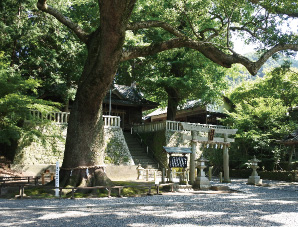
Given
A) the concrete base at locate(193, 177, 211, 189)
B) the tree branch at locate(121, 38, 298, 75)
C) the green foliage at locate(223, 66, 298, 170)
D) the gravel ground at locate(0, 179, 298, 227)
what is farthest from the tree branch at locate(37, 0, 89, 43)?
the green foliage at locate(223, 66, 298, 170)

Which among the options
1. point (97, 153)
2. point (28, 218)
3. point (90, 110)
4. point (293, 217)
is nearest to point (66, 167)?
point (97, 153)

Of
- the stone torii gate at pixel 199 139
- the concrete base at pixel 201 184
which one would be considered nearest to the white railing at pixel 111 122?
the stone torii gate at pixel 199 139

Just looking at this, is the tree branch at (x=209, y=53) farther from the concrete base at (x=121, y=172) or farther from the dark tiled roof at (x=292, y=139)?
the concrete base at (x=121, y=172)

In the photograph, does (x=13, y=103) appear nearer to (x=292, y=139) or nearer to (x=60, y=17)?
(x=60, y=17)

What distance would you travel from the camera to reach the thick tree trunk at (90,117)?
404 inches

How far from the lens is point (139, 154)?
2359cm

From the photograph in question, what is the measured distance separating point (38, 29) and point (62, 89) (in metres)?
3.96

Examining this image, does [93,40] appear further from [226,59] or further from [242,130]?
[242,130]

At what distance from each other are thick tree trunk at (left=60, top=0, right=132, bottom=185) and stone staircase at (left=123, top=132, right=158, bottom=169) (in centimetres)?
1042

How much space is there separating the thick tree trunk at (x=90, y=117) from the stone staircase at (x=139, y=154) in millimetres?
10425

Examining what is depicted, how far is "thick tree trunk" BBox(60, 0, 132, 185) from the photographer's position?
404 inches

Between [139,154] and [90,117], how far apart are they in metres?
12.7

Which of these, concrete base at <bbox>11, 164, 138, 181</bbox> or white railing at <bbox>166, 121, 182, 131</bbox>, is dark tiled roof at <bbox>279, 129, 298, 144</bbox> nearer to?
white railing at <bbox>166, 121, 182, 131</bbox>

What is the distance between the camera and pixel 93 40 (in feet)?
36.6
